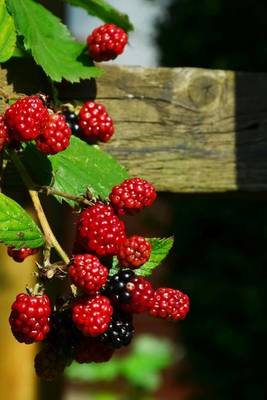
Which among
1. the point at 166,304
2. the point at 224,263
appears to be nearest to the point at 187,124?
the point at 166,304

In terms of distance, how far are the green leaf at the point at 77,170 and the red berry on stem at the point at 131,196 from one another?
0.19 feet

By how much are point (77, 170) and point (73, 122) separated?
0.07 m

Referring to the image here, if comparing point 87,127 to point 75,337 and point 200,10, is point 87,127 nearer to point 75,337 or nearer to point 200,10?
point 75,337

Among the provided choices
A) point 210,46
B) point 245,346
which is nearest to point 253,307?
point 245,346

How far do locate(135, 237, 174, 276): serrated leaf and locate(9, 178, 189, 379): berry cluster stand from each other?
0.04 m

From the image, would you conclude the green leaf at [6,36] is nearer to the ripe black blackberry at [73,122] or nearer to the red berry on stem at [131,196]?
the ripe black blackberry at [73,122]

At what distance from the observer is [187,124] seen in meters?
1.29

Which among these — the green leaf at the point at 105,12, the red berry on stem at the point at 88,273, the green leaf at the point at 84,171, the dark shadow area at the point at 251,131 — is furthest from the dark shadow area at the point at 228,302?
the red berry on stem at the point at 88,273

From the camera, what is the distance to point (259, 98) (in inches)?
52.4

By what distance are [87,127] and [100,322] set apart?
31cm

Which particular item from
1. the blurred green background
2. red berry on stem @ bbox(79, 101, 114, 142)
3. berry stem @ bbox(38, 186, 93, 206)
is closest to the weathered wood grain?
red berry on stem @ bbox(79, 101, 114, 142)

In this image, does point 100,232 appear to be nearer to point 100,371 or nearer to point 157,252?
point 157,252

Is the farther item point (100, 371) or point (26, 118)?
point (100, 371)

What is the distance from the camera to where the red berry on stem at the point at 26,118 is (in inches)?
35.7
